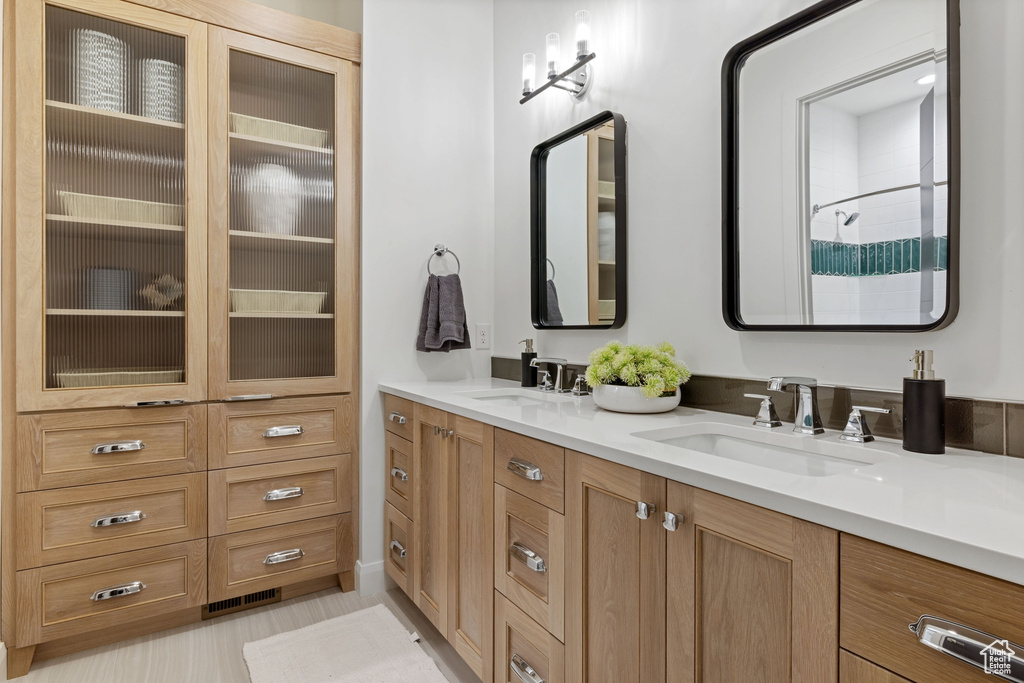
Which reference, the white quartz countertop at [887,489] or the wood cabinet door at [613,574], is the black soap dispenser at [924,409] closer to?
the white quartz countertop at [887,489]

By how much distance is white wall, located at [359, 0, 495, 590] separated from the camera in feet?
7.30

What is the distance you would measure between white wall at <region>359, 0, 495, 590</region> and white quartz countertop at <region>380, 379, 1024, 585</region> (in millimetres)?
1147

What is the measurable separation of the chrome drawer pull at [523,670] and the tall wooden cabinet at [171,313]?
1.06 m

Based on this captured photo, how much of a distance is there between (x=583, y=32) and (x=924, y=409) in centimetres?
153

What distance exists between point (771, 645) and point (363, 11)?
2492 mm

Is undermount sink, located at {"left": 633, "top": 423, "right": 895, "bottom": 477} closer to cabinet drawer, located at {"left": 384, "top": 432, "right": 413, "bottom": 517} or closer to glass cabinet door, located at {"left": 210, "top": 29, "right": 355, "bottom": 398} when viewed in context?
cabinet drawer, located at {"left": 384, "top": 432, "right": 413, "bottom": 517}

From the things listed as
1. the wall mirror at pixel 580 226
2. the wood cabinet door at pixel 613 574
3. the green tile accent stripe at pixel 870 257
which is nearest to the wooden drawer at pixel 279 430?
the wall mirror at pixel 580 226

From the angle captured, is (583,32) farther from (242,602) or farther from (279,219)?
(242,602)

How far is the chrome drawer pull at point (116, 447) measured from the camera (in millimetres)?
1777

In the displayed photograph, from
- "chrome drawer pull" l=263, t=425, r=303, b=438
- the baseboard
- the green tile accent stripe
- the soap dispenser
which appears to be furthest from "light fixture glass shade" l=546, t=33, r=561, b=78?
the baseboard

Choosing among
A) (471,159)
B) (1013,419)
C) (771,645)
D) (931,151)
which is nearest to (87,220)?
(471,159)

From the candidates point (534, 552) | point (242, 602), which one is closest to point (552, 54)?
point (534, 552)

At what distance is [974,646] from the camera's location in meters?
0.55

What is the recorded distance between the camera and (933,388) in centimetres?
97
